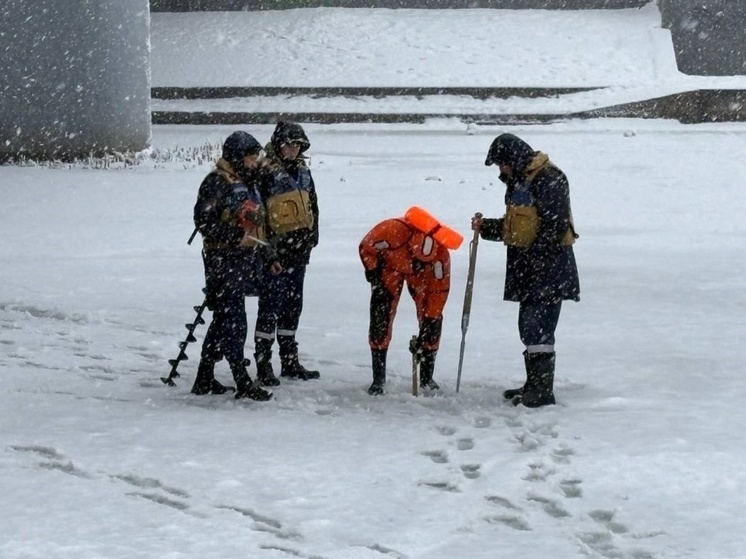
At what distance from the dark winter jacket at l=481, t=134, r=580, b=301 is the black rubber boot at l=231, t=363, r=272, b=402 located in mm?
1621

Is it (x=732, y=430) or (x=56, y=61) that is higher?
(x=56, y=61)

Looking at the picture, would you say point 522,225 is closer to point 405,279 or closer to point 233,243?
point 405,279

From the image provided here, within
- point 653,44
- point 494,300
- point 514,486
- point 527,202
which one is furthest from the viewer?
point 653,44

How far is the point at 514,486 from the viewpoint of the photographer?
588 cm

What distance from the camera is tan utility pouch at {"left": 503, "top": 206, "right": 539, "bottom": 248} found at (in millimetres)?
7277

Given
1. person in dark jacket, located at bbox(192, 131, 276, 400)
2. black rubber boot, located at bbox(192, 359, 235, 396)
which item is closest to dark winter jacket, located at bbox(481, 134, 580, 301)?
person in dark jacket, located at bbox(192, 131, 276, 400)

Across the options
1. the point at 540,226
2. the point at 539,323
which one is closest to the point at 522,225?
the point at 540,226

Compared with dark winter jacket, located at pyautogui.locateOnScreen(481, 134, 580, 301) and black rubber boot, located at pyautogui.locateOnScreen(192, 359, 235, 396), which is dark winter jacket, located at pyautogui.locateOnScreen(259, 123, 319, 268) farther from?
dark winter jacket, located at pyautogui.locateOnScreen(481, 134, 580, 301)

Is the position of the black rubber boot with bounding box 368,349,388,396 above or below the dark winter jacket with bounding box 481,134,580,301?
below

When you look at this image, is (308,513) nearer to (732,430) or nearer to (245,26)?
(732,430)

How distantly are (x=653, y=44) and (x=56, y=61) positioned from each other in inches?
663

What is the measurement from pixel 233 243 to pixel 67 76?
16.7 metres

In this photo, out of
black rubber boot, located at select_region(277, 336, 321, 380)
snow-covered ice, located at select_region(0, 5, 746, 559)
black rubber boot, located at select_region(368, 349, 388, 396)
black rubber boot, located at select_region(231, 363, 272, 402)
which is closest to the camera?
snow-covered ice, located at select_region(0, 5, 746, 559)

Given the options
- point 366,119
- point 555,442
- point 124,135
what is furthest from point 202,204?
point 366,119
